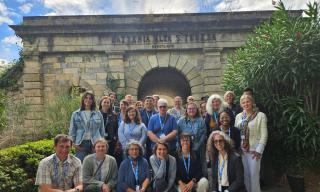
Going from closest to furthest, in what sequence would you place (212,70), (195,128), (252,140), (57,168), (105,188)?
(57,168) < (105,188) < (252,140) < (195,128) < (212,70)

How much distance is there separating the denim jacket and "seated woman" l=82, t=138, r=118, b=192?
0.74m

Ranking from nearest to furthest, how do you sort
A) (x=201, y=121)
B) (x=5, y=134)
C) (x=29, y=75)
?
(x=201, y=121) → (x=5, y=134) → (x=29, y=75)

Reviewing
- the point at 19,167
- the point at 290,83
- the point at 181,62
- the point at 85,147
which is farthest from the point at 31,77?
the point at 290,83

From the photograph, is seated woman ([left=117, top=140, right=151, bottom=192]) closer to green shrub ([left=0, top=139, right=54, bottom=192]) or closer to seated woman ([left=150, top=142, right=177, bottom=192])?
seated woman ([left=150, top=142, right=177, bottom=192])

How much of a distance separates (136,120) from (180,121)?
801 mm

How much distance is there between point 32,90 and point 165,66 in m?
4.99

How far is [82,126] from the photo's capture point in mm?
5629

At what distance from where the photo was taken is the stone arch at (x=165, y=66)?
1213cm

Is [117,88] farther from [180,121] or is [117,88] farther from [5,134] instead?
[180,121]

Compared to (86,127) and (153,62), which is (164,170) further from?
(153,62)

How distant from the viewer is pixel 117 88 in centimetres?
1188

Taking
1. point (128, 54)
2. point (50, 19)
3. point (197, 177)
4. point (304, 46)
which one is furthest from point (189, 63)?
point (197, 177)

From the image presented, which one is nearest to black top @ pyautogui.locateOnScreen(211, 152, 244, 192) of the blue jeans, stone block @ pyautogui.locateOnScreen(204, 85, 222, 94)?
the blue jeans

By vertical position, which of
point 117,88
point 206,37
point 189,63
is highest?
point 206,37
